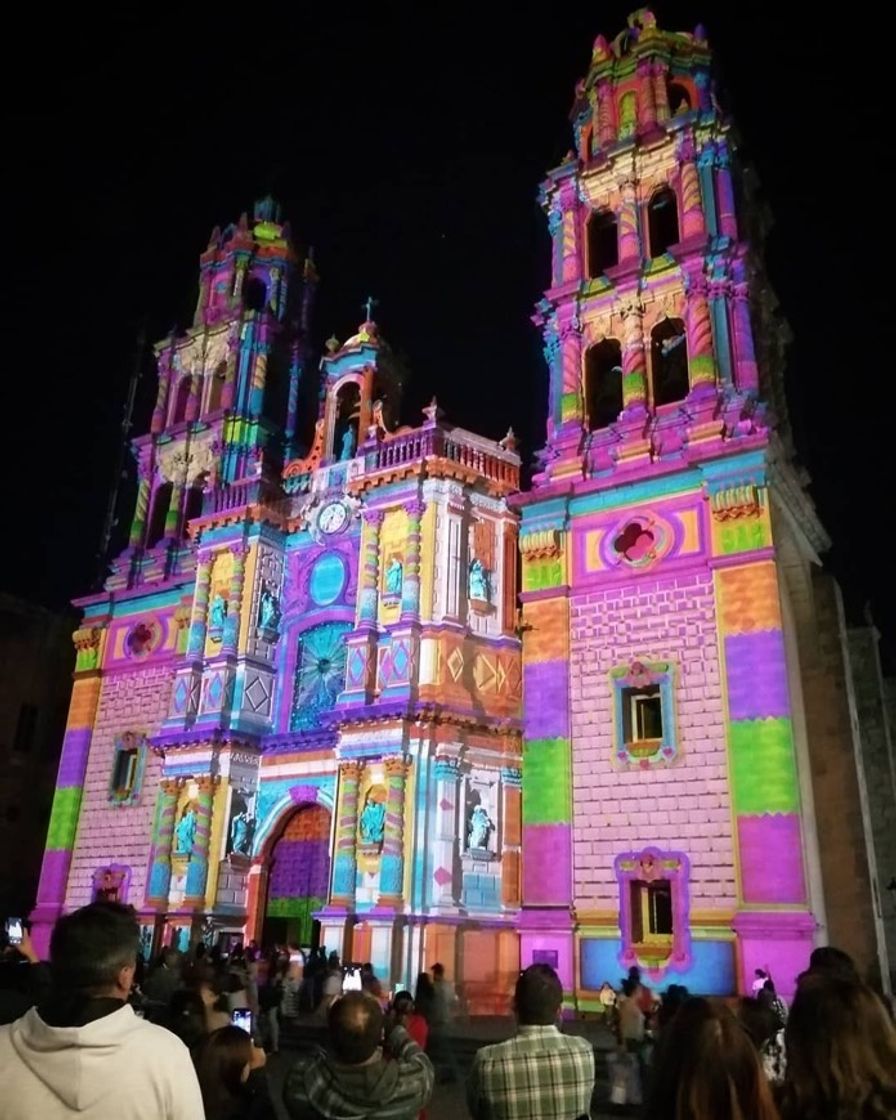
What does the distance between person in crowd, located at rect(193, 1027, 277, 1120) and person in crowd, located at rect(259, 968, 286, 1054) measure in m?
10.9

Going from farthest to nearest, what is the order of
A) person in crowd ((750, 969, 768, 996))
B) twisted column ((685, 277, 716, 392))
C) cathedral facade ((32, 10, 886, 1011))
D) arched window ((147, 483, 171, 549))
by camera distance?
arched window ((147, 483, 171, 549)), twisted column ((685, 277, 716, 392)), cathedral facade ((32, 10, 886, 1011)), person in crowd ((750, 969, 768, 996))

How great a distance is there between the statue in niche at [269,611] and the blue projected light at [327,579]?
122 cm

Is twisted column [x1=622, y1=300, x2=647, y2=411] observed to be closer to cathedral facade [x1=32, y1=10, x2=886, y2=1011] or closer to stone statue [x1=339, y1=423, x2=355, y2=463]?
cathedral facade [x1=32, y1=10, x2=886, y2=1011]

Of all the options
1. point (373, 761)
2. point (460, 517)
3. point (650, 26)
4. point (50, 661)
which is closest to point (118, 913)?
point (373, 761)

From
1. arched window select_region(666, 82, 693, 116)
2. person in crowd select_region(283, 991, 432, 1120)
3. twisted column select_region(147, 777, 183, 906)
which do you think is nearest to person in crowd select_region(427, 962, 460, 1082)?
person in crowd select_region(283, 991, 432, 1120)

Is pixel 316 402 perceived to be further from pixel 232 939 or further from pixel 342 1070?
pixel 342 1070

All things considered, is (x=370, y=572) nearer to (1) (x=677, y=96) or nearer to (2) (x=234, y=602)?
(2) (x=234, y=602)

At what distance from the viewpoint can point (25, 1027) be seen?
2.94 meters

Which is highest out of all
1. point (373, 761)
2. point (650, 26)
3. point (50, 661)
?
point (650, 26)

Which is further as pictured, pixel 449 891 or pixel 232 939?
pixel 232 939

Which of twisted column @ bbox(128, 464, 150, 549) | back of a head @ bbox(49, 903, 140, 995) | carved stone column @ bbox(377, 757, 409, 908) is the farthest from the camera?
twisted column @ bbox(128, 464, 150, 549)

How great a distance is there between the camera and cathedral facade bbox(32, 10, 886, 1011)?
19.8 metres

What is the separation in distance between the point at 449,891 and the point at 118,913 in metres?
21.0

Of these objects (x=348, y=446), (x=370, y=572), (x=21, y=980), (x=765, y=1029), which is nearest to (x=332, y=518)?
(x=348, y=446)
